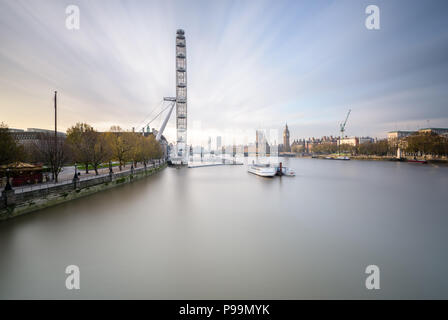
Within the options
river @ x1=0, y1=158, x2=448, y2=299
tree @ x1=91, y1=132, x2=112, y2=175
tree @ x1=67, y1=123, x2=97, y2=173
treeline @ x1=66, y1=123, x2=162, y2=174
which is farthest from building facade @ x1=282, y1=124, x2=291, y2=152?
river @ x1=0, y1=158, x2=448, y2=299

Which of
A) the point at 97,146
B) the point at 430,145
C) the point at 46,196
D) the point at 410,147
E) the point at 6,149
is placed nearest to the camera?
the point at 46,196

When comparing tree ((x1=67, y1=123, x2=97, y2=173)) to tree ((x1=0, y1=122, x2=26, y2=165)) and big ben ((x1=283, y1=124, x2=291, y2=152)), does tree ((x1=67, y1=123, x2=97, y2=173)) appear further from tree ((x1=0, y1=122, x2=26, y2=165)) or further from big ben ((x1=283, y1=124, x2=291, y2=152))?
big ben ((x1=283, y1=124, x2=291, y2=152))

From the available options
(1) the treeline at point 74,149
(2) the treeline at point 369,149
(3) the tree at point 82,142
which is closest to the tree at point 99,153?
(1) the treeline at point 74,149

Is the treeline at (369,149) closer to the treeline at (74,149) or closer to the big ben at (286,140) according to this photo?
the big ben at (286,140)

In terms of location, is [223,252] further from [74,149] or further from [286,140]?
[286,140]

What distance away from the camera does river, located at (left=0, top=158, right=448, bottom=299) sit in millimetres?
4438

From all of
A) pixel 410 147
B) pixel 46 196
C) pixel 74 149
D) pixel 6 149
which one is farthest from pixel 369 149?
pixel 6 149

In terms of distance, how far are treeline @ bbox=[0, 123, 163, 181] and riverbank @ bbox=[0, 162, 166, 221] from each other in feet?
6.39

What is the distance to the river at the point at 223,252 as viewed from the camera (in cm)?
444

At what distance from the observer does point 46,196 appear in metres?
10.3

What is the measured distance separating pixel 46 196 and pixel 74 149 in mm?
10203

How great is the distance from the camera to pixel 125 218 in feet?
31.0
